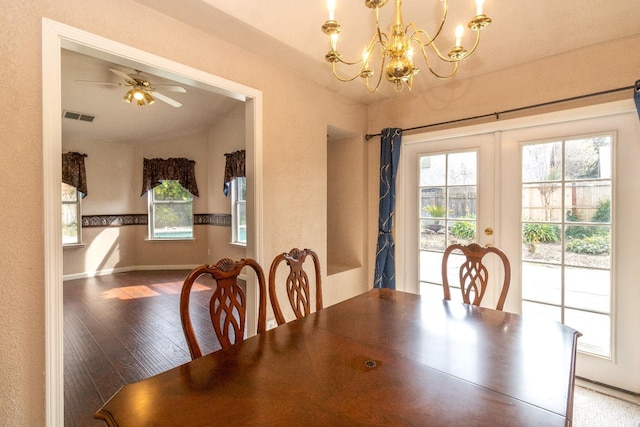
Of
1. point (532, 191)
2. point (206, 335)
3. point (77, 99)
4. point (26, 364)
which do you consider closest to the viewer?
point (26, 364)

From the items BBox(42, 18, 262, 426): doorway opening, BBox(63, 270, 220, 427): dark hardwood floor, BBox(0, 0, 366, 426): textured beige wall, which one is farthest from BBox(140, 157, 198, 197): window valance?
BBox(42, 18, 262, 426): doorway opening

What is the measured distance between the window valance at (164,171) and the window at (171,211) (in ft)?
0.67

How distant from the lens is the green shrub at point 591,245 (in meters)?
2.25

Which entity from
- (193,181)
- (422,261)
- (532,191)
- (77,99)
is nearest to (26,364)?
(422,261)

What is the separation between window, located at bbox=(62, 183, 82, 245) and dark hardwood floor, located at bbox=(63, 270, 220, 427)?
0.90m

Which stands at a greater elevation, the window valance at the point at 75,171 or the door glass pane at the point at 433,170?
the window valance at the point at 75,171

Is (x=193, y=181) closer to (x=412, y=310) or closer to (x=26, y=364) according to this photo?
(x=26, y=364)

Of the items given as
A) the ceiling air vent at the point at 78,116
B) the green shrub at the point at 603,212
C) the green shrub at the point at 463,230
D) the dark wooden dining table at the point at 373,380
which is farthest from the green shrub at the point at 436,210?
the ceiling air vent at the point at 78,116

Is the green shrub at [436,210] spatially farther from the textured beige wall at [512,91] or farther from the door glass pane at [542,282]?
the door glass pane at [542,282]

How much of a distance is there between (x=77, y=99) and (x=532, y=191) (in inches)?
224

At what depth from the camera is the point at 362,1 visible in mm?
2002

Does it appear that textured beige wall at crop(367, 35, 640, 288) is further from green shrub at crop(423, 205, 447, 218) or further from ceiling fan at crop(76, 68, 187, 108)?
ceiling fan at crop(76, 68, 187, 108)

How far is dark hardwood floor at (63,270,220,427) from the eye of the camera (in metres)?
2.22

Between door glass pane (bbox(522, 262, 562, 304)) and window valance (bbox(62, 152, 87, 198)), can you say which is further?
window valance (bbox(62, 152, 87, 198))
